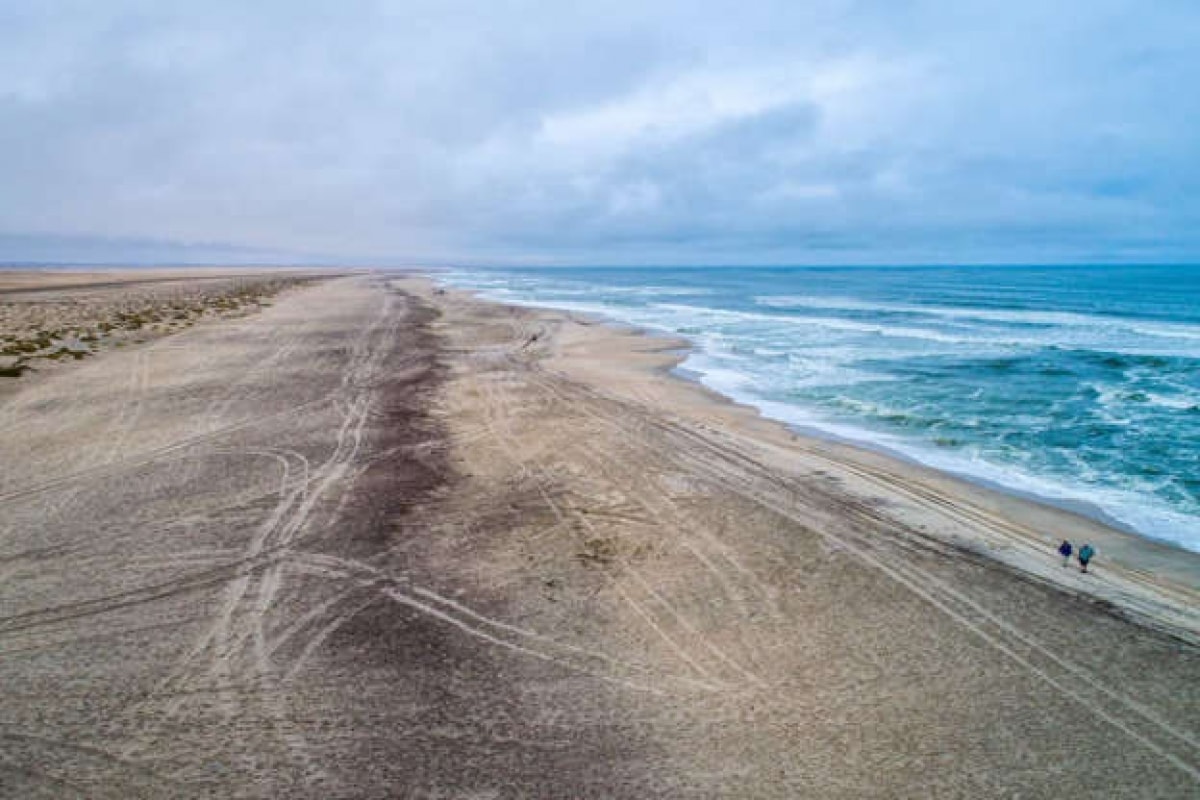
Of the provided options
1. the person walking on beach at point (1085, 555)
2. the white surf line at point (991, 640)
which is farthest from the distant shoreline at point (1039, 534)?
Result: the white surf line at point (991, 640)

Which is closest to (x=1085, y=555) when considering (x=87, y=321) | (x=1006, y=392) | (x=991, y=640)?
(x=991, y=640)

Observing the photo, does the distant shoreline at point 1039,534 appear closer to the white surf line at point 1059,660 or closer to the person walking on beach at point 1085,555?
the person walking on beach at point 1085,555

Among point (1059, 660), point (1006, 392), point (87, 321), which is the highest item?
point (87, 321)

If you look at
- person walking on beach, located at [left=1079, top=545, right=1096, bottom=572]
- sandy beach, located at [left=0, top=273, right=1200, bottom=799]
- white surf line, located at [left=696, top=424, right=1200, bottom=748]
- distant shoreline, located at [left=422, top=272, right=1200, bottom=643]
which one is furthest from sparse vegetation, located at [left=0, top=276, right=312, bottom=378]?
person walking on beach, located at [left=1079, top=545, right=1096, bottom=572]

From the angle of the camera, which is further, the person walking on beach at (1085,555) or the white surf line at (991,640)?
the person walking on beach at (1085,555)

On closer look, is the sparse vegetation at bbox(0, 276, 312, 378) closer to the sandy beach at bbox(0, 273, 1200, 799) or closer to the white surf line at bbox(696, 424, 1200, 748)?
the sandy beach at bbox(0, 273, 1200, 799)

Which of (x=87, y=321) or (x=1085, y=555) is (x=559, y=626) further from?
(x=87, y=321)

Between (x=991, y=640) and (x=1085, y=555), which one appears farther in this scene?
(x=1085, y=555)

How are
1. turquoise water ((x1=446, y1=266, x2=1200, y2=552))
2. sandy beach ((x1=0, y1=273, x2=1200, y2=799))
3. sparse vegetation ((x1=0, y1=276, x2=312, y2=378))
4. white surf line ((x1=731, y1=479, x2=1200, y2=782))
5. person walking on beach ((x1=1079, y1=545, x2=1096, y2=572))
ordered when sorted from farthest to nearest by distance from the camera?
sparse vegetation ((x1=0, y1=276, x2=312, y2=378)), turquoise water ((x1=446, y1=266, x2=1200, y2=552)), person walking on beach ((x1=1079, y1=545, x2=1096, y2=572)), white surf line ((x1=731, y1=479, x2=1200, y2=782)), sandy beach ((x1=0, y1=273, x2=1200, y2=799))

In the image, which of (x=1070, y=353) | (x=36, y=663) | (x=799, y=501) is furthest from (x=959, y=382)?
(x=36, y=663)
